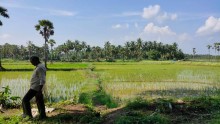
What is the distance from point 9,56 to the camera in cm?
11250

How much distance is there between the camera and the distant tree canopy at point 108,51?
322 feet

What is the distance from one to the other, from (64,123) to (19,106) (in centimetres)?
312

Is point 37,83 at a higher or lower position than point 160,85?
higher

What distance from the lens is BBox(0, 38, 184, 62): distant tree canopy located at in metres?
Result: 98.0

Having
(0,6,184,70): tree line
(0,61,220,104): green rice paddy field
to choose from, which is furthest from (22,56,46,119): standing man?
(0,6,184,70): tree line

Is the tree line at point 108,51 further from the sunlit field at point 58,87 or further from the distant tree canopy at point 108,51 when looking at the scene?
the sunlit field at point 58,87

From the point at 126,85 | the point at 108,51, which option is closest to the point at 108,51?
the point at 108,51

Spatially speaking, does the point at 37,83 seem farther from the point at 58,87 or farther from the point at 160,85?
the point at 160,85

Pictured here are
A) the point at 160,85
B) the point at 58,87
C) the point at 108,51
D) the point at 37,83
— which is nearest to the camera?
the point at 37,83

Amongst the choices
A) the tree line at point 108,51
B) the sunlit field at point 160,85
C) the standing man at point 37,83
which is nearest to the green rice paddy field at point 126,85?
the sunlit field at point 160,85

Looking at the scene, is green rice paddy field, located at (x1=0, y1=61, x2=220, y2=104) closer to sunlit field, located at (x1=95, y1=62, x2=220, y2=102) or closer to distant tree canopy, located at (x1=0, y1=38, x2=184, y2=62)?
sunlit field, located at (x1=95, y1=62, x2=220, y2=102)

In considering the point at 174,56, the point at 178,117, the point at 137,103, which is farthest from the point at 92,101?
the point at 174,56

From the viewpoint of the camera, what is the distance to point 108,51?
101 meters

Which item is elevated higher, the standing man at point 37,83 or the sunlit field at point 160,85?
the standing man at point 37,83
